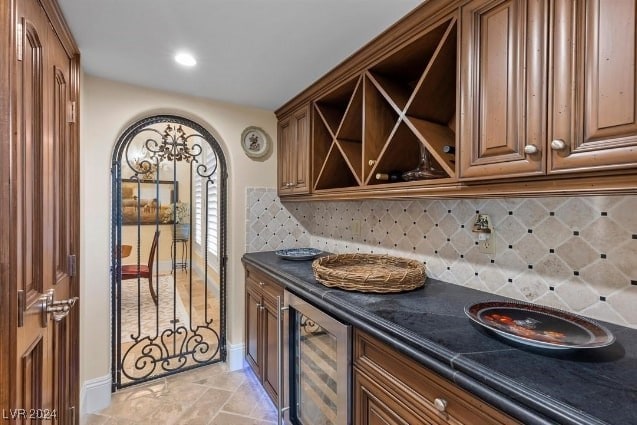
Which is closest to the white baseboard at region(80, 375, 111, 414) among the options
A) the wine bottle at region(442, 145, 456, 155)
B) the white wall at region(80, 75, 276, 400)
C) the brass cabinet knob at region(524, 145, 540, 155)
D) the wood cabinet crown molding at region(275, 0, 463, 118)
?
the white wall at region(80, 75, 276, 400)

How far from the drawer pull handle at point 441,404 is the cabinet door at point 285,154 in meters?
1.81

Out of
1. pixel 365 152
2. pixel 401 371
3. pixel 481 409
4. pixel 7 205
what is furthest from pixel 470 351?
pixel 7 205

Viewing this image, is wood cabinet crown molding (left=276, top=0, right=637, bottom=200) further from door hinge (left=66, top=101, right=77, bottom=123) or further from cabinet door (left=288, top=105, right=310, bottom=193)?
door hinge (left=66, top=101, right=77, bottom=123)

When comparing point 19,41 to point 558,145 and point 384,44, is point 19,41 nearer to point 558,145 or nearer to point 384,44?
point 384,44

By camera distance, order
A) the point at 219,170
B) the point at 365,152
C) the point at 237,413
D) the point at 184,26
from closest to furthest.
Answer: the point at 184,26 → the point at 365,152 → the point at 237,413 → the point at 219,170

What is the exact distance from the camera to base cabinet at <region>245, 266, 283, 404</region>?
6.35 feet

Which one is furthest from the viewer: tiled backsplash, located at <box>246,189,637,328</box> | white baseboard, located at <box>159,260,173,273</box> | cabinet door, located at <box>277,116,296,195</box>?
cabinet door, located at <box>277,116,296,195</box>

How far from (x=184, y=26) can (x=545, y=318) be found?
1948mm

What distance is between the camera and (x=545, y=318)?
105 centimetres

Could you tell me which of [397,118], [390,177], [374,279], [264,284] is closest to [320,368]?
[374,279]

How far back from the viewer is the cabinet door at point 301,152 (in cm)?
221

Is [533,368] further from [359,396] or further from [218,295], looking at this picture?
[218,295]

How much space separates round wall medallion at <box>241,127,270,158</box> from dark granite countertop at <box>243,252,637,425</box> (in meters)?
1.67

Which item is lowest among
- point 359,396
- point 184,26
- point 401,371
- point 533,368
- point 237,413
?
point 237,413
